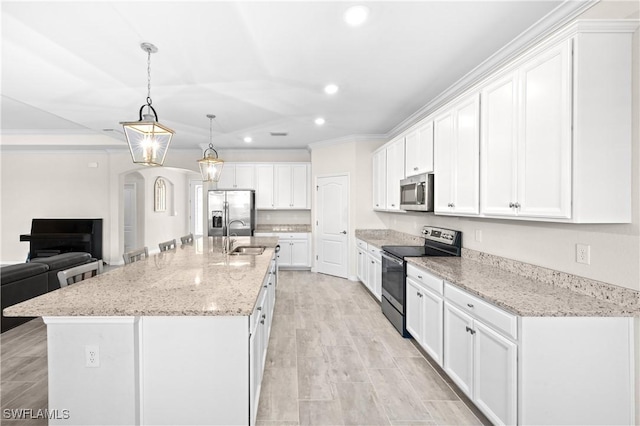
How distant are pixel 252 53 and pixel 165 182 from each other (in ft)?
26.5

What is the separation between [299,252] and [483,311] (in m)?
4.86

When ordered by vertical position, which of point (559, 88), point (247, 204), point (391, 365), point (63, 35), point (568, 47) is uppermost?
point (63, 35)

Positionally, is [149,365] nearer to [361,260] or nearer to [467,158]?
[467,158]

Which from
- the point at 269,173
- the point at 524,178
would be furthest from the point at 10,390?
the point at 269,173

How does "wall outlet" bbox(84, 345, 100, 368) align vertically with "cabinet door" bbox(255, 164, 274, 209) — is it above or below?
below

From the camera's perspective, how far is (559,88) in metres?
1.71

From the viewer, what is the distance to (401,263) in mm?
3197

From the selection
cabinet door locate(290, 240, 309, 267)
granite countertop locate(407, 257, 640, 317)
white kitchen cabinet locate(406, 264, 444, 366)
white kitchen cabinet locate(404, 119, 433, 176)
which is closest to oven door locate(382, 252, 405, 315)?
white kitchen cabinet locate(406, 264, 444, 366)

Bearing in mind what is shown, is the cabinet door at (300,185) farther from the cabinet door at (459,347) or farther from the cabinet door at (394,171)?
the cabinet door at (459,347)

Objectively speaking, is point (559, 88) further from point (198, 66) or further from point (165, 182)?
point (165, 182)

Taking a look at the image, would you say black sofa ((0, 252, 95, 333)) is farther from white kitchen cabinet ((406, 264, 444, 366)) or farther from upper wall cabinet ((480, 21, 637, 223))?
upper wall cabinet ((480, 21, 637, 223))

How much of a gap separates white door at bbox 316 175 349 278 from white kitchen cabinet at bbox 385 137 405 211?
1.24 meters

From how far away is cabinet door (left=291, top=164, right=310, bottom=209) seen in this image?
6.78 meters

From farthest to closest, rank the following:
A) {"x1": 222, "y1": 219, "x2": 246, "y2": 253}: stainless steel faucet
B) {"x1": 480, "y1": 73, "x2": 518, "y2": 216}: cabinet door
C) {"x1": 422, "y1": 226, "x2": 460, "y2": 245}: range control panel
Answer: {"x1": 222, "y1": 219, "x2": 246, "y2": 253}: stainless steel faucet
{"x1": 422, "y1": 226, "x2": 460, "y2": 245}: range control panel
{"x1": 480, "y1": 73, "x2": 518, "y2": 216}: cabinet door
